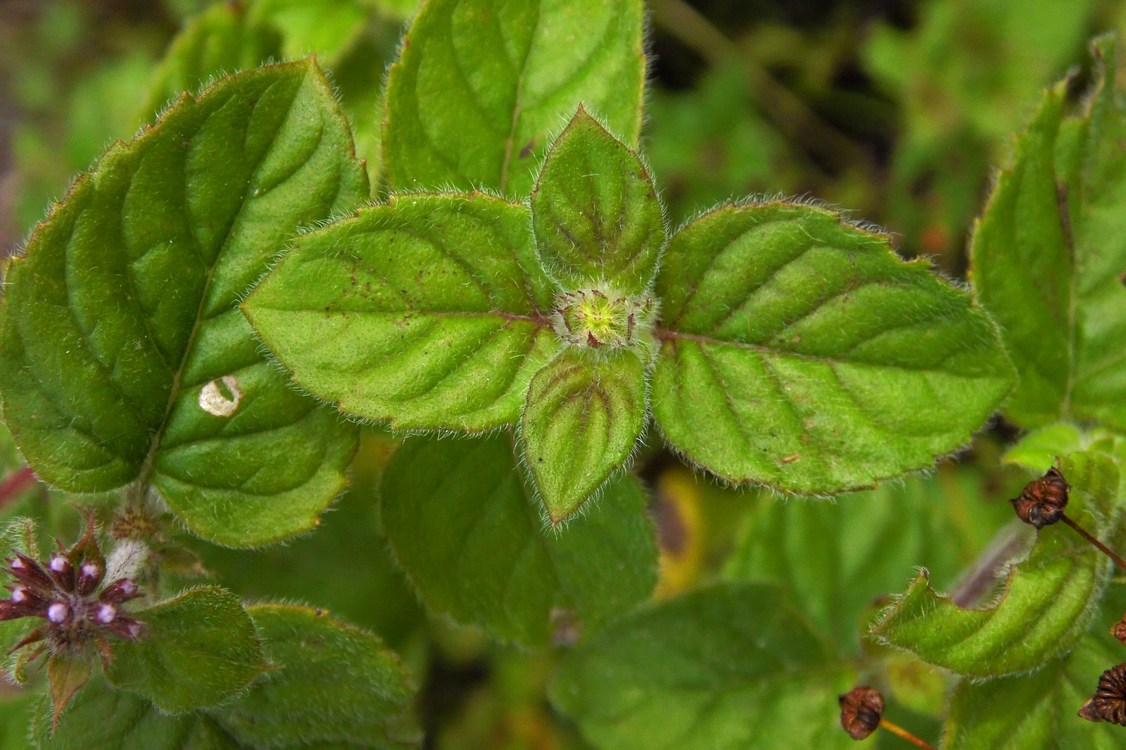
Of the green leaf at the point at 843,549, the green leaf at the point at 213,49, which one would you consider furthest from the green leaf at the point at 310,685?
the green leaf at the point at 213,49

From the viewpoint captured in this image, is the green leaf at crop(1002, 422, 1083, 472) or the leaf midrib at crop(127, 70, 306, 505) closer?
the leaf midrib at crop(127, 70, 306, 505)

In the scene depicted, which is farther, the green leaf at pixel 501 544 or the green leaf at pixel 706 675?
the green leaf at pixel 706 675

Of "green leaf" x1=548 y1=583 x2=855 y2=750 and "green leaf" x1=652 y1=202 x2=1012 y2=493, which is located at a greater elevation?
"green leaf" x1=652 y1=202 x2=1012 y2=493

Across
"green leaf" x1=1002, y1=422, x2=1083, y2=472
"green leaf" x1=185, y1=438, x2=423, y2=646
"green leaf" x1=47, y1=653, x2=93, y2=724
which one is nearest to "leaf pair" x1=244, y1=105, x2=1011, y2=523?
"green leaf" x1=1002, y1=422, x2=1083, y2=472

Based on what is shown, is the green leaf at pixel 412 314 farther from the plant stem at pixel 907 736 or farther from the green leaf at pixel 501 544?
the plant stem at pixel 907 736

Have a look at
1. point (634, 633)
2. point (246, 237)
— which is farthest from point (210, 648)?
point (634, 633)

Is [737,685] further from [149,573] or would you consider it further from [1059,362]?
[149,573]

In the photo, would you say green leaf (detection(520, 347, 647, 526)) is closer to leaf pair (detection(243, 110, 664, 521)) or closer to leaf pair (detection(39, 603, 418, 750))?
leaf pair (detection(243, 110, 664, 521))

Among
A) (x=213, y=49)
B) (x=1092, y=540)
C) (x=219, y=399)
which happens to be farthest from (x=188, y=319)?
(x=1092, y=540)
